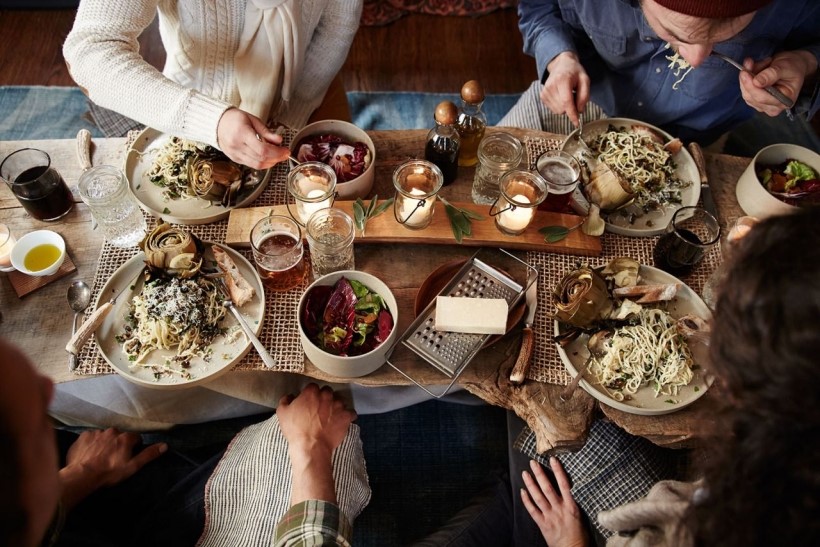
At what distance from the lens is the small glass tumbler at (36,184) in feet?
5.47

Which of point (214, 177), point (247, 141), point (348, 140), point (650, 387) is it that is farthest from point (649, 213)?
point (214, 177)

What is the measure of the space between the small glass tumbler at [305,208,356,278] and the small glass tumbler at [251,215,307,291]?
0.17ft

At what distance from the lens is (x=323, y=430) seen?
187 cm

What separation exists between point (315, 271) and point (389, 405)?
3.03ft

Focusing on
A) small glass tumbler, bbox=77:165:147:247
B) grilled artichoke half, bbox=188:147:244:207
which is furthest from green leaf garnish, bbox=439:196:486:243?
small glass tumbler, bbox=77:165:147:247

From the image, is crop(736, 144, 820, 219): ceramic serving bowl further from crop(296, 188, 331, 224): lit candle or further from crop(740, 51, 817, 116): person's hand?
crop(296, 188, 331, 224): lit candle

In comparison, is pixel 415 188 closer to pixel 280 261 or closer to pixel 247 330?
pixel 280 261

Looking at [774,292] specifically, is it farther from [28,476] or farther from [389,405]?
[389,405]

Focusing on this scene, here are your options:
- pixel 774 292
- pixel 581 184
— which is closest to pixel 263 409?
pixel 581 184

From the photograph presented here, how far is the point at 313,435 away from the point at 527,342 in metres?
0.82

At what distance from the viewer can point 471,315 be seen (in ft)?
4.88

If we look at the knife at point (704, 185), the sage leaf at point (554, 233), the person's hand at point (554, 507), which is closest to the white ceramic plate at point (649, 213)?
the knife at point (704, 185)

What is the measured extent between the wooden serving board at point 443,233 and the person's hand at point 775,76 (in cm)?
86

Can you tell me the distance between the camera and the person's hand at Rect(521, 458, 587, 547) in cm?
184
